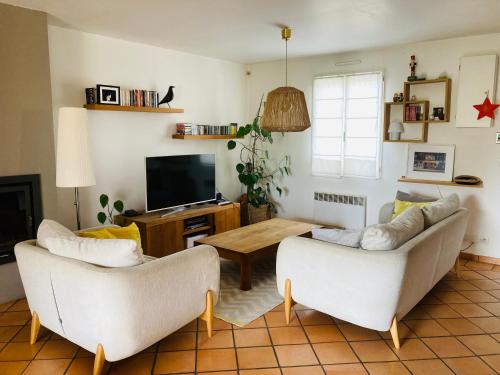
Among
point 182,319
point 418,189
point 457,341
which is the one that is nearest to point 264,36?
point 418,189

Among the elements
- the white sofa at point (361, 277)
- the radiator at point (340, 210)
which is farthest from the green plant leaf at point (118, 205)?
the radiator at point (340, 210)

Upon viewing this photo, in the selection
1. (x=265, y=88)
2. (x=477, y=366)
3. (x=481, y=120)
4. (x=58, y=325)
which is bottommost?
(x=477, y=366)

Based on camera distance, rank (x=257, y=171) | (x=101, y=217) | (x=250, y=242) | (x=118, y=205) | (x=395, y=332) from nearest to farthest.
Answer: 1. (x=395, y=332)
2. (x=250, y=242)
3. (x=101, y=217)
4. (x=118, y=205)
5. (x=257, y=171)

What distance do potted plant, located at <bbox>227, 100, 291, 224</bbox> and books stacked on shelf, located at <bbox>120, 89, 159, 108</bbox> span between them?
4.14 ft

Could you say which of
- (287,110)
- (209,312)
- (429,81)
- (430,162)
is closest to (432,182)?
(430,162)

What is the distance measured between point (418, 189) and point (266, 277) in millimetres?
2147

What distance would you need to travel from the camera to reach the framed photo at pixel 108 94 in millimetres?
3984

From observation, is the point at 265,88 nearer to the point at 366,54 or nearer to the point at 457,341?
the point at 366,54

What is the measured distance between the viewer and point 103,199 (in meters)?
4.03

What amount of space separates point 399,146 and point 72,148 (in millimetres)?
3549

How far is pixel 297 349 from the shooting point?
2.60 metres

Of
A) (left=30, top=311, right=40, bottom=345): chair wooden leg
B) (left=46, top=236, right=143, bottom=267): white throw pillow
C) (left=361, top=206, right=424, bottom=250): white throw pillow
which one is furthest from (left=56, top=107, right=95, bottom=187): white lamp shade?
(left=361, top=206, right=424, bottom=250): white throw pillow

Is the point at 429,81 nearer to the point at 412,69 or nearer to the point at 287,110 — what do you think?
the point at 412,69

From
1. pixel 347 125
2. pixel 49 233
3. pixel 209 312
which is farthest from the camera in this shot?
pixel 347 125
